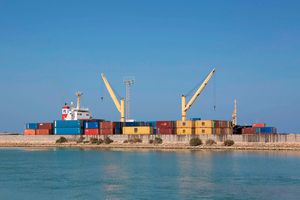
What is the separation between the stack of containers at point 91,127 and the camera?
9105cm

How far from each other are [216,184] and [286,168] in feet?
44.1

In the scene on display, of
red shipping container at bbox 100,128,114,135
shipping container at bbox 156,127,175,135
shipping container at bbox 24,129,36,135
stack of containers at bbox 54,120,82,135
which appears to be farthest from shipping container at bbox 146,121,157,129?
A: shipping container at bbox 24,129,36,135

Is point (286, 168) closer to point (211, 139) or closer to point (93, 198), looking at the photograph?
point (93, 198)

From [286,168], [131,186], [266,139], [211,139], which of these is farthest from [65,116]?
[131,186]

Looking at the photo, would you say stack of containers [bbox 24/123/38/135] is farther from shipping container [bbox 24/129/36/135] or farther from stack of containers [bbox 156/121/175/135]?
stack of containers [bbox 156/121/175/135]

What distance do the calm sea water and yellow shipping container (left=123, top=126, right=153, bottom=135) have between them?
3300 centimetres

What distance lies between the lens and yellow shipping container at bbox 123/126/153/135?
86.8 metres

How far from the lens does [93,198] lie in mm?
30172

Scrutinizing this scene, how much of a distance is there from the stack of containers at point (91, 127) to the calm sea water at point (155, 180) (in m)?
37.3

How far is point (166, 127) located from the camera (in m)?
86.2

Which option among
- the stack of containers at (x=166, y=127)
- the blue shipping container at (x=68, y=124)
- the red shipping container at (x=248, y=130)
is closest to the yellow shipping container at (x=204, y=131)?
the stack of containers at (x=166, y=127)

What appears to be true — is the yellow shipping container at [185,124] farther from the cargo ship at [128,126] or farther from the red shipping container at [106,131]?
the red shipping container at [106,131]

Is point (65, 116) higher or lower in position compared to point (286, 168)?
higher

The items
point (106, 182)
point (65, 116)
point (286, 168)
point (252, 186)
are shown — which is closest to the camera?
point (252, 186)
